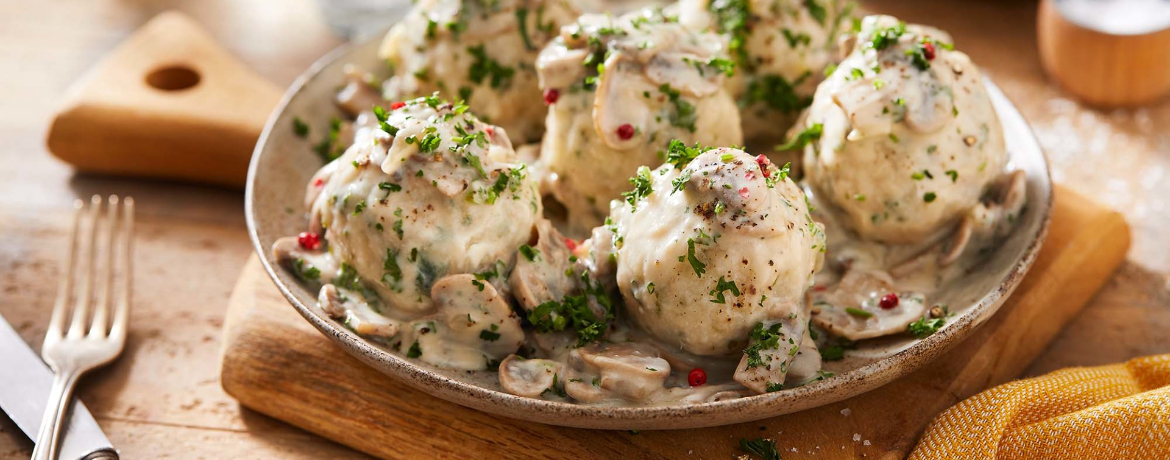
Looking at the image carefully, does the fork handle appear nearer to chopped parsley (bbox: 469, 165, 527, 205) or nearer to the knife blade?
the knife blade

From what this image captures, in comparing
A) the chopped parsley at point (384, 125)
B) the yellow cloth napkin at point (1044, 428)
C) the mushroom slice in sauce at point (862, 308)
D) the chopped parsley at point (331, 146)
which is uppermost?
the chopped parsley at point (384, 125)

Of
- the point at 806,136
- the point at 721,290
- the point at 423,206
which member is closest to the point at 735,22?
the point at 806,136

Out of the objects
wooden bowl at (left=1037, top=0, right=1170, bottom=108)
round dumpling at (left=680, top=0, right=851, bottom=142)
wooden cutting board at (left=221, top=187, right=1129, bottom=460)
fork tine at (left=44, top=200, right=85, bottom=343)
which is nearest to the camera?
wooden cutting board at (left=221, top=187, right=1129, bottom=460)

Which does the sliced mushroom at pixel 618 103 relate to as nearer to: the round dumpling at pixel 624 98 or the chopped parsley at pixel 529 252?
the round dumpling at pixel 624 98

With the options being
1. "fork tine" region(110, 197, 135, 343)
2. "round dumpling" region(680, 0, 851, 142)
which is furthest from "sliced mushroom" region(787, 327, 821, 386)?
"fork tine" region(110, 197, 135, 343)

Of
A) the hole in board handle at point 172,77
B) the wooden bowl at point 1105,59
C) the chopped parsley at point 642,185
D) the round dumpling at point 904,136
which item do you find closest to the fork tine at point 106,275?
the hole in board handle at point 172,77
